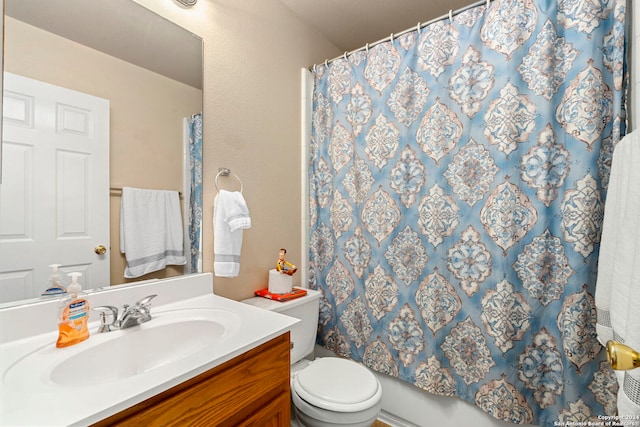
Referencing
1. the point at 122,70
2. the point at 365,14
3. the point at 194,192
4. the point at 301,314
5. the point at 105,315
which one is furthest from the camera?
the point at 365,14

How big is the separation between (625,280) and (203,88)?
156 centimetres

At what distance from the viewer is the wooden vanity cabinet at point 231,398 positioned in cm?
66

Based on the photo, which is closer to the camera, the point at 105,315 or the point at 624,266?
the point at 624,266

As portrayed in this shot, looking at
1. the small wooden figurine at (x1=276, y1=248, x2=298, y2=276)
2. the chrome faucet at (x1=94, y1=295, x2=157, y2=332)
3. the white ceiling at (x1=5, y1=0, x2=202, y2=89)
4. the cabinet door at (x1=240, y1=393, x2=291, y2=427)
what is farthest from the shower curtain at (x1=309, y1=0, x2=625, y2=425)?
Result: the chrome faucet at (x1=94, y1=295, x2=157, y2=332)

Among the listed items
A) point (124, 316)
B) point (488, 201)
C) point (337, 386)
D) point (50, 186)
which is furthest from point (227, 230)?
point (488, 201)

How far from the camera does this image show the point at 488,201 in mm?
1283

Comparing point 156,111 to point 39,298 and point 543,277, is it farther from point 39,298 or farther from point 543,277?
point 543,277

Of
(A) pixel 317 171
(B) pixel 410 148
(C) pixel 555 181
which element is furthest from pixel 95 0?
(C) pixel 555 181

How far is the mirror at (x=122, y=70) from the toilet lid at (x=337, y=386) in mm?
726

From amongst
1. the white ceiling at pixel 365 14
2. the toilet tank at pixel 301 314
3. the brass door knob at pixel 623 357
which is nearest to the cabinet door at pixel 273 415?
the toilet tank at pixel 301 314

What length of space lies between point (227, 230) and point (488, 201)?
3.75ft

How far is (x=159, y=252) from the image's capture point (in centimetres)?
121

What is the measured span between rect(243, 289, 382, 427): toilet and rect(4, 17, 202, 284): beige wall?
2.13ft

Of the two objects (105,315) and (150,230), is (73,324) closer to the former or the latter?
(105,315)
